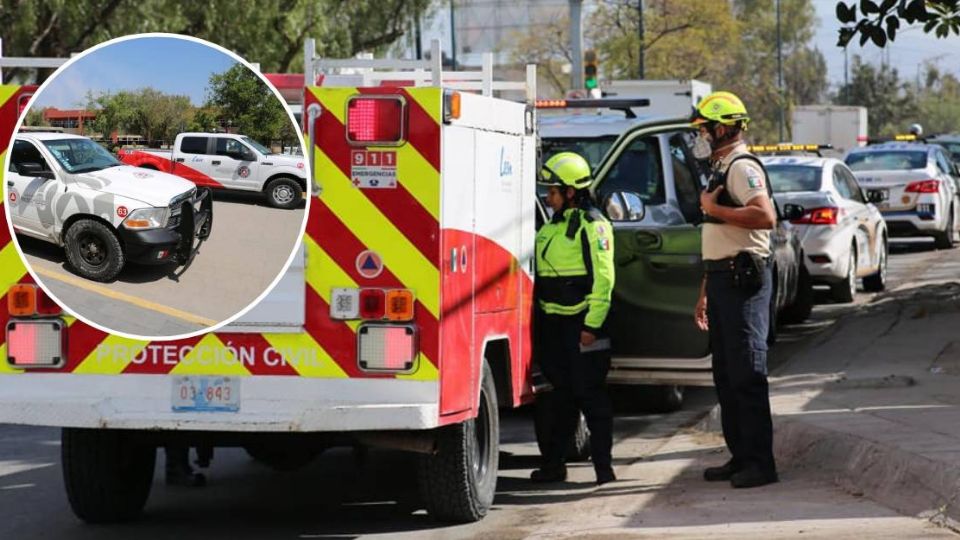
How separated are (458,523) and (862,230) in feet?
38.6

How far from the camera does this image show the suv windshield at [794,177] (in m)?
18.8

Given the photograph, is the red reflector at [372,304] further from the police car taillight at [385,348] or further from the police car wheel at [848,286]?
the police car wheel at [848,286]

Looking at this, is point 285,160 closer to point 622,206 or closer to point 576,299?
point 576,299

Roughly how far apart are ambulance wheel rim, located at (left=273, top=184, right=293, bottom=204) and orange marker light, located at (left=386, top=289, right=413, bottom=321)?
0.62 meters

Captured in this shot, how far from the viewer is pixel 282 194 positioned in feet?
25.0

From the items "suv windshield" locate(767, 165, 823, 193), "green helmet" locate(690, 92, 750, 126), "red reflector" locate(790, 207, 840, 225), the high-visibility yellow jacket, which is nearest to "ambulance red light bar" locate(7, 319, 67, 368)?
the high-visibility yellow jacket

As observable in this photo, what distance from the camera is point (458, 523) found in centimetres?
858

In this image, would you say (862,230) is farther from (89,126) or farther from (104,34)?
(104,34)

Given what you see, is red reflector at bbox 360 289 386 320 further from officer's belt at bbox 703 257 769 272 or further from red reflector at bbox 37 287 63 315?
officer's belt at bbox 703 257 769 272

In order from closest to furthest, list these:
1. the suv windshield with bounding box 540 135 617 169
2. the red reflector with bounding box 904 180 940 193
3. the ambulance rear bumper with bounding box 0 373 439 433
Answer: the ambulance rear bumper with bounding box 0 373 439 433, the suv windshield with bounding box 540 135 617 169, the red reflector with bounding box 904 180 940 193

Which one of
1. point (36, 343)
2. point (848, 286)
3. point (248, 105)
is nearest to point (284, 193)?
point (248, 105)

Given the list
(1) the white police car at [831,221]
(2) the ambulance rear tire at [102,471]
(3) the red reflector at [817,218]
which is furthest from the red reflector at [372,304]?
(3) the red reflector at [817,218]

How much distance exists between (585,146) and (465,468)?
4581mm

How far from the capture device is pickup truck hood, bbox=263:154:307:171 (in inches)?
298
